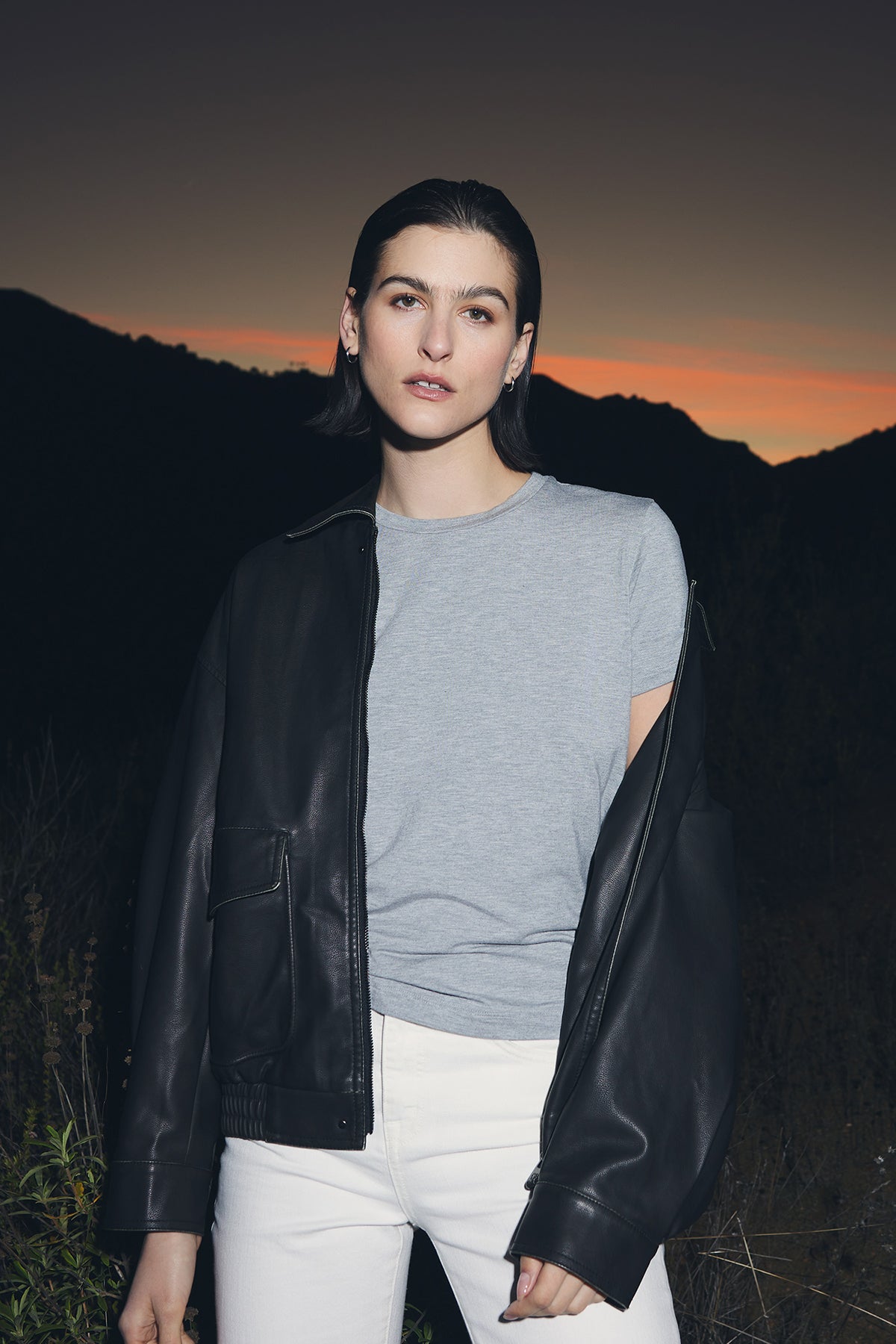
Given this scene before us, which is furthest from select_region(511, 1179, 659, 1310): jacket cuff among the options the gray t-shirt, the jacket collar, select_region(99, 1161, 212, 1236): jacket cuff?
the jacket collar

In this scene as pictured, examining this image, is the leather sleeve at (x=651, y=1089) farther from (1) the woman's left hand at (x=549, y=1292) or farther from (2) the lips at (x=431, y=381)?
(2) the lips at (x=431, y=381)

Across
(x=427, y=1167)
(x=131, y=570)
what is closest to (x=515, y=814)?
(x=427, y=1167)

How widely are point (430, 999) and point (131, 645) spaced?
26763mm

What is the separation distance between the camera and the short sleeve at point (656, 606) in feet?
5.17

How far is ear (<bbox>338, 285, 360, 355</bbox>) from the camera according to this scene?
191 cm

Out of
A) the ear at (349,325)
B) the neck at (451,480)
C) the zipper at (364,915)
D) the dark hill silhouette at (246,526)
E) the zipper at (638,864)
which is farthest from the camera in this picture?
the dark hill silhouette at (246,526)

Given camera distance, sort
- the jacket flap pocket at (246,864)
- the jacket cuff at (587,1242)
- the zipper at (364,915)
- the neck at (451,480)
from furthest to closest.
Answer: the neck at (451,480), the jacket flap pocket at (246,864), the zipper at (364,915), the jacket cuff at (587,1242)

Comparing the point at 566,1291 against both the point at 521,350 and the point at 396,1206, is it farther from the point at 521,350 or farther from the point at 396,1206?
the point at 521,350

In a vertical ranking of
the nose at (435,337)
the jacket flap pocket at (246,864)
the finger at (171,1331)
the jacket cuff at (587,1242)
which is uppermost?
the nose at (435,337)

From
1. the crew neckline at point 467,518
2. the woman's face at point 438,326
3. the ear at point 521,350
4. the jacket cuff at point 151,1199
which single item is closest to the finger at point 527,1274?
the jacket cuff at point 151,1199

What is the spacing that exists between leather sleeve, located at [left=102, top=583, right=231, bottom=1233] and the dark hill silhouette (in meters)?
6.18

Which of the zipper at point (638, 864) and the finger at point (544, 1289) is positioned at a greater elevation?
the zipper at point (638, 864)

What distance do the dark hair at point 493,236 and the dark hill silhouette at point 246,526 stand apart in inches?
234

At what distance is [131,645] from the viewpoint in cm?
2705
